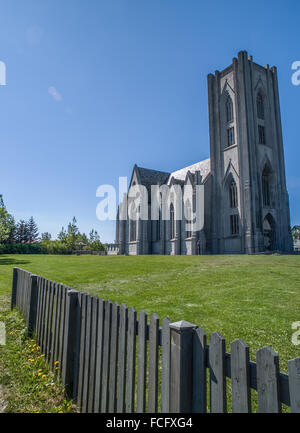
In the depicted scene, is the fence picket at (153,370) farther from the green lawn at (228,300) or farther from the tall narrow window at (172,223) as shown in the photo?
the tall narrow window at (172,223)

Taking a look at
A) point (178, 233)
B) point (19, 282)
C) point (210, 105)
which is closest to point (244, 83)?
point (210, 105)

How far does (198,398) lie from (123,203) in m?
48.8

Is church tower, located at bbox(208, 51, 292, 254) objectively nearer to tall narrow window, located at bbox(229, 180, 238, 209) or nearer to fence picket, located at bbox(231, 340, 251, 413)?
tall narrow window, located at bbox(229, 180, 238, 209)

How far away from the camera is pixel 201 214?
3481cm

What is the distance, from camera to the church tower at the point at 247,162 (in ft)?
104

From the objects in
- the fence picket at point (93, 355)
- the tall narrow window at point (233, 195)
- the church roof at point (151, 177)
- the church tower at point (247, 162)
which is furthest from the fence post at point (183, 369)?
the church roof at point (151, 177)

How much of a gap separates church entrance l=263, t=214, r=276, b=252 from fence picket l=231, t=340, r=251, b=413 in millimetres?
34981

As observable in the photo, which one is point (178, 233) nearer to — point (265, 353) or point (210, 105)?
point (210, 105)

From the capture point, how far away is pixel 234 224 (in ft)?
111

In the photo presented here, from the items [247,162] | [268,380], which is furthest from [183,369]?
[247,162]

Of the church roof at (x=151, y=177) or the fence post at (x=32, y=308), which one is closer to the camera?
the fence post at (x=32, y=308)

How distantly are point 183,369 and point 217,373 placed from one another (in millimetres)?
277

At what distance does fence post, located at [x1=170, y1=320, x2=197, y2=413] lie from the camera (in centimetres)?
191

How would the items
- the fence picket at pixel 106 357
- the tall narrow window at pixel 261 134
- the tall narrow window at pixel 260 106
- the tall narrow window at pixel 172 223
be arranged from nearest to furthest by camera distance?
the fence picket at pixel 106 357 → the tall narrow window at pixel 261 134 → the tall narrow window at pixel 260 106 → the tall narrow window at pixel 172 223
